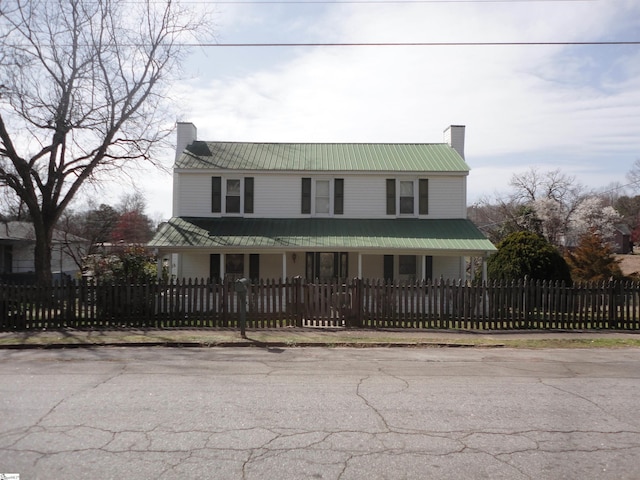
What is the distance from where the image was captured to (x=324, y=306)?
45.7ft

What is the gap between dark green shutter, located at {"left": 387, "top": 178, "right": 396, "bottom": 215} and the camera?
22.5m

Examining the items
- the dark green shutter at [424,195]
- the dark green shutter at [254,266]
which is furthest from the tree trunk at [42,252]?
the dark green shutter at [424,195]

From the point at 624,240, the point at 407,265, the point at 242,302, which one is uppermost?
the point at 624,240

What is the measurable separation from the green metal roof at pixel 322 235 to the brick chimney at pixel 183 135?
4.32m

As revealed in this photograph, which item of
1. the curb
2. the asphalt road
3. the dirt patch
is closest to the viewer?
the asphalt road

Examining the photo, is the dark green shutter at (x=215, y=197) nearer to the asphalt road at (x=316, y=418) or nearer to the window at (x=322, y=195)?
the window at (x=322, y=195)

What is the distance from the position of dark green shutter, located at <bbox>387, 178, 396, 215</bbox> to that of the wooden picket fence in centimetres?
856

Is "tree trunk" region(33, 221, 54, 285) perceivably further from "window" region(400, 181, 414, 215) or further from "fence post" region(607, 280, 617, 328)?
"fence post" region(607, 280, 617, 328)

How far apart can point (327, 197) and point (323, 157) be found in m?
2.36

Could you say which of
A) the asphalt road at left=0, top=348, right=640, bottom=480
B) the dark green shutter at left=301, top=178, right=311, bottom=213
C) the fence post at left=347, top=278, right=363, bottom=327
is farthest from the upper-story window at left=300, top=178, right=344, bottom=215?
the asphalt road at left=0, top=348, right=640, bottom=480

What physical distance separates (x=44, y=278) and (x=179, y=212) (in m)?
6.19

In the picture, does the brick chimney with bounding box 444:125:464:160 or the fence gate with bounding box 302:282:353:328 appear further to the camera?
the brick chimney with bounding box 444:125:464:160

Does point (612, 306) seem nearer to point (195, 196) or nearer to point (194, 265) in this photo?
point (194, 265)

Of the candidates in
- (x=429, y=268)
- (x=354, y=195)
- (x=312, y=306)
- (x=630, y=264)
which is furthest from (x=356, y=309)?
(x=630, y=264)
